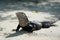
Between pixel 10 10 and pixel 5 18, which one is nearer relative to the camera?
pixel 5 18

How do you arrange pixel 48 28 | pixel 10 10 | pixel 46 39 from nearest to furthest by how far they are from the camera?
pixel 46 39 < pixel 48 28 < pixel 10 10

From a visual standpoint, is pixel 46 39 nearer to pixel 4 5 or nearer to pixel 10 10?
pixel 10 10

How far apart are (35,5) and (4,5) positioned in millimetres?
1537

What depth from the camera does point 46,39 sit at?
5871mm

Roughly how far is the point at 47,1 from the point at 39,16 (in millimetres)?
3358

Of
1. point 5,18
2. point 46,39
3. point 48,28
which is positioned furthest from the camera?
point 5,18

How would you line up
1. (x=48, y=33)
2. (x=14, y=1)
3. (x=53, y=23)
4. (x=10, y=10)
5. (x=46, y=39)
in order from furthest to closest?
1. (x=14, y=1)
2. (x=10, y=10)
3. (x=53, y=23)
4. (x=48, y=33)
5. (x=46, y=39)

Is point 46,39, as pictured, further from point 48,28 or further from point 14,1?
point 14,1

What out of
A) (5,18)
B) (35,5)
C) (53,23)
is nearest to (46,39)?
(53,23)

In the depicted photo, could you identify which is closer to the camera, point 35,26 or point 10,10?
point 35,26

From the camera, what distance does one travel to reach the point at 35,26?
22.3 ft

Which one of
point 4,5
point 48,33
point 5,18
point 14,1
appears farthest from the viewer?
point 14,1

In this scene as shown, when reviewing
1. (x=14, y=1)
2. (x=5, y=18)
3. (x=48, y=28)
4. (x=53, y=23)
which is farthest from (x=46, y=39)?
(x=14, y=1)

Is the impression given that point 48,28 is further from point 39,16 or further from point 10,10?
point 10,10
